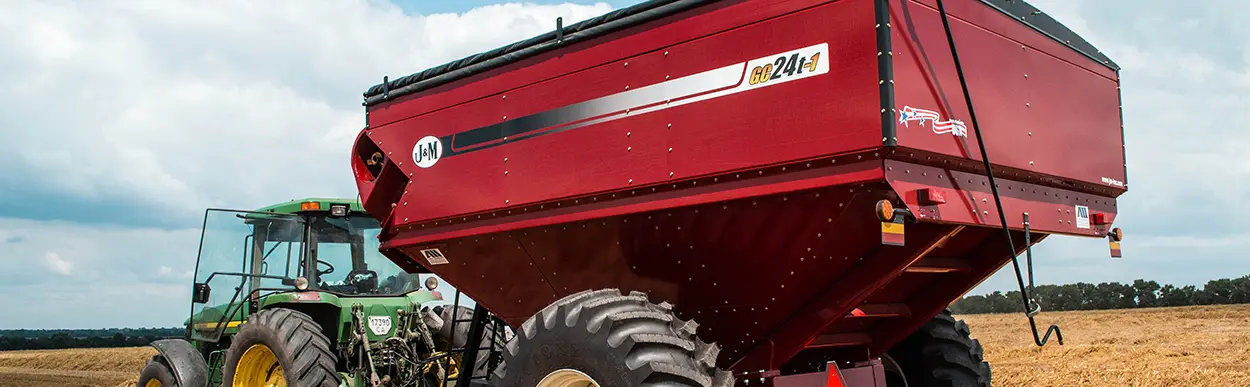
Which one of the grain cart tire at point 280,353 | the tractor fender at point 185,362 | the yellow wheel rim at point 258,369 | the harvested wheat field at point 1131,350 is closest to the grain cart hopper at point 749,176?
the grain cart tire at point 280,353

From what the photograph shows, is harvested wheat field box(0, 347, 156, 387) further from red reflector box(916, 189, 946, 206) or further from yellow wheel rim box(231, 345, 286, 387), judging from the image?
red reflector box(916, 189, 946, 206)

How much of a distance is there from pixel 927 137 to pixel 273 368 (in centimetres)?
616

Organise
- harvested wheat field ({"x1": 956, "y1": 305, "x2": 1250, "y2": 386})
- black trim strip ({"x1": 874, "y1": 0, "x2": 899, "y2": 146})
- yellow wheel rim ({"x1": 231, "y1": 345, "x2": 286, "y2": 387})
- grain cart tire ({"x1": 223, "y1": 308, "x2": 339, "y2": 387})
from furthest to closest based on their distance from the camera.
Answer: harvested wheat field ({"x1": 956, "y1": 305, "x2": 1250, "y2": 386})
yellow wheel rim ({"x1": 231, "y1": 345, "x2": 286, "y2": 387})
grain cart tire ({"x1": 223, "y1": 308, "x2": 339, "y2": 387})
black trim strip ({"x1": 874, "y1": 0, "x2": 899, "y2": 146})

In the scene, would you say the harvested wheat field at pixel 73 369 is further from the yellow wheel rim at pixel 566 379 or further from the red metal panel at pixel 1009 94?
the red metal panel at pixel 1009 94

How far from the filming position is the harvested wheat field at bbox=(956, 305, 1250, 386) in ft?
35.3

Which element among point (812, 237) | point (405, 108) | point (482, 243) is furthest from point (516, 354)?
point (405, 108)

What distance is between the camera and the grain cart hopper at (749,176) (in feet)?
15.6

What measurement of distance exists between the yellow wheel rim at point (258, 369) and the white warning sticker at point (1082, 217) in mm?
6379

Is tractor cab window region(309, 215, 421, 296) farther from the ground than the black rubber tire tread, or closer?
farther from the ground

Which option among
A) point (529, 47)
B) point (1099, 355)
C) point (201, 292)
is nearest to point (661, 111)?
point (529, 47)

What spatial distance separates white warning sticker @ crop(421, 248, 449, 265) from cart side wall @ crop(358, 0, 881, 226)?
227mm

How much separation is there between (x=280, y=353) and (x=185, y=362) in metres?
2.15

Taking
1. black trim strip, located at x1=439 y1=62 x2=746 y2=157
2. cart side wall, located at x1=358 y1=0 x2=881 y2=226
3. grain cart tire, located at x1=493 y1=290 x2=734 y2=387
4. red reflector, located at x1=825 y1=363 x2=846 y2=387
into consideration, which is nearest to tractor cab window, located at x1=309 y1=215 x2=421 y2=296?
cart side wall, located at x1=358 y1=0 x2=881 y2=226

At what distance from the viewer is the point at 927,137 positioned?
4773 mm
